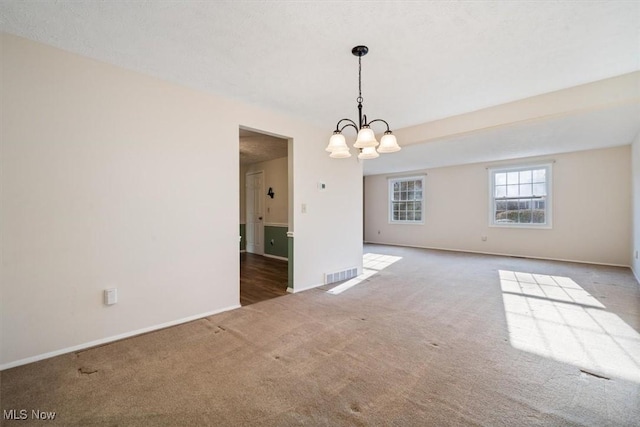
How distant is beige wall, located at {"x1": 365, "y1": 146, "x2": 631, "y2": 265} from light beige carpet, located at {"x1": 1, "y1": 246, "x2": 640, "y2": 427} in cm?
306

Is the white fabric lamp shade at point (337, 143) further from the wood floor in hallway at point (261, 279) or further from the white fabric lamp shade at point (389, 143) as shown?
the wood floor in hallway at point (261, 279)

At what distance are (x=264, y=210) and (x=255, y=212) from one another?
1.48 ft

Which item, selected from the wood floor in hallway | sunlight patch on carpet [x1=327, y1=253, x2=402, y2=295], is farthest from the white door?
sunlight patch on carpet [x1=327, y1=253, x2=402, y2=295]

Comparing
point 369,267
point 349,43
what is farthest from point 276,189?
point 349,43

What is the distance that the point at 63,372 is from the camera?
1.92 meters

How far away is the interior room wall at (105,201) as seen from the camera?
6.60 ft

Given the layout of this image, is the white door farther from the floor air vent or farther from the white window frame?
the white window frame

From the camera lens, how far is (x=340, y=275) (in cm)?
443

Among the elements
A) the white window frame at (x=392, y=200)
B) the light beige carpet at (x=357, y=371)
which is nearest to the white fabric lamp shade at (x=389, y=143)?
the light beige carpet at (x=357, y=371)

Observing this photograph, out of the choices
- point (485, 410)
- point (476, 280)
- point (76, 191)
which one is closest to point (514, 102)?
point (476, 280)

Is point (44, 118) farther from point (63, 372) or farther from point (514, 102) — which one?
point (514, 102)

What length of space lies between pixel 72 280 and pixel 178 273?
2.61 ft

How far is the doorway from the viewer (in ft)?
16.1

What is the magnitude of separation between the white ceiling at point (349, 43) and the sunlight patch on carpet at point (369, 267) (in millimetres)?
2522
